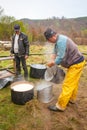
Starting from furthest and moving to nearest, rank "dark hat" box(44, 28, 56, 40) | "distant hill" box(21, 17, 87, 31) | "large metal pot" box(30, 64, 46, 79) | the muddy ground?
"distant hill" box(21, 17, 87, 31)
"large metal pot" box(30, 64, 46, 79)
"dark hat" box(44, 28, 56, 40)
the muddy ground

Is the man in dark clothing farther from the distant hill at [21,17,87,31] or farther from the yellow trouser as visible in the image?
the distant hill at [21,17,87,31]

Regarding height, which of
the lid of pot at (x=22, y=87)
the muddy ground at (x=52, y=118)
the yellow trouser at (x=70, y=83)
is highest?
the yellow trouser at (x=70, y=83)

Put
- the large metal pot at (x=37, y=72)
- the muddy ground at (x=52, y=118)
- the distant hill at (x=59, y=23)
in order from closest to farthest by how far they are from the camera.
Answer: the muddy ground at (x=52, y=118), the large metal pot at (x=37, y=72), the distant hill at (x=59, y=23)

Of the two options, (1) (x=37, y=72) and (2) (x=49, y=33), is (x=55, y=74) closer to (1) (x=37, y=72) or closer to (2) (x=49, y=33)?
(2) (x=49, y=33)

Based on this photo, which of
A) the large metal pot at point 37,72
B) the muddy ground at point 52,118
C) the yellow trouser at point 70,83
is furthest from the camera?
the large metal pot at point 37,72

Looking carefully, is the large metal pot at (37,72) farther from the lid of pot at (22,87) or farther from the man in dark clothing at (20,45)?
the lid of pot at (22,87)

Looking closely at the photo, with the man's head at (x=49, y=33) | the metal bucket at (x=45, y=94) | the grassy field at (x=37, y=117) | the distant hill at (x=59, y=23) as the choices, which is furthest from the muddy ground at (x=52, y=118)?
the distant hill at (x=59, y=23)

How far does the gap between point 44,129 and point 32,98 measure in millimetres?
1152

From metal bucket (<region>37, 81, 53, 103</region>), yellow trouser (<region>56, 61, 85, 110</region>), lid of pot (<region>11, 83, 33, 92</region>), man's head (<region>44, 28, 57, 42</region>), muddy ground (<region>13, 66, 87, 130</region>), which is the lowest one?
muddy ground (<region>13, 66, 87, 130</region>)

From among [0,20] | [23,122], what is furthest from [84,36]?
[23,122]

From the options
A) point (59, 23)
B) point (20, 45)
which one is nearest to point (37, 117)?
point (20, 45)

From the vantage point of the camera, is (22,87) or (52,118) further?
(22,87)

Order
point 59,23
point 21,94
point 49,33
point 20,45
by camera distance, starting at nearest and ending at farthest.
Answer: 1. point 49,33
2. point 21,94
3. point 20,45
4. point 59,23

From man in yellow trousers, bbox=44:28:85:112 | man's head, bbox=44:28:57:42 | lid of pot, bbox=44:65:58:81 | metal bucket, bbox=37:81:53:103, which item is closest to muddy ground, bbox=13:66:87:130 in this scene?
metal bucket, bbox=37:81:53:103
